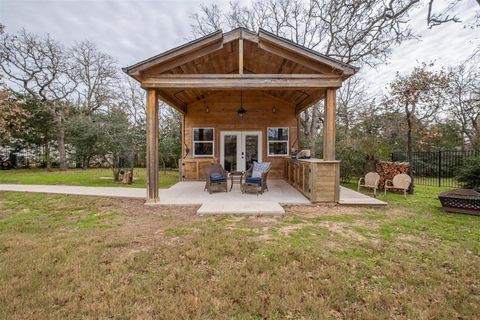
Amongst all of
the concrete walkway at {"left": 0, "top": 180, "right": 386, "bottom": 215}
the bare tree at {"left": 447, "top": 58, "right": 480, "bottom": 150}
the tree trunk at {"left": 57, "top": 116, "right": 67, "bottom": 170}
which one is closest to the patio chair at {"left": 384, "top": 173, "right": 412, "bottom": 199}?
the concrete walkway at {"left": 0, "top": 180, "right": 386, "bottom": 215}

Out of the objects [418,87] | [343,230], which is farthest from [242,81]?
[418,87]

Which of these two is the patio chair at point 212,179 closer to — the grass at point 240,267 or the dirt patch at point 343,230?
the grass at point 240,267

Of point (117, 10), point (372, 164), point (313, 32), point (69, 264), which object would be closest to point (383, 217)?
point (372, 164)

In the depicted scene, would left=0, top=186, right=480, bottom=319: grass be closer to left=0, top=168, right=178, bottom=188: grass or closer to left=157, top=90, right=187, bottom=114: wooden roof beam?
left=157, top=90, right=187, bottom=114: wooden roof beam

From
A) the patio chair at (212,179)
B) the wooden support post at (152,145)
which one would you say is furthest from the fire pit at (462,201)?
the wooden support post at (152,145)

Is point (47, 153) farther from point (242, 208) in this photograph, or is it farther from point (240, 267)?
point (240, 267)

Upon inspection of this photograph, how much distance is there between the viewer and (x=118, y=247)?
3432mm

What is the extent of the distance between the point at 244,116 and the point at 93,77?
594 inches

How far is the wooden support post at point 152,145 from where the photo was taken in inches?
233

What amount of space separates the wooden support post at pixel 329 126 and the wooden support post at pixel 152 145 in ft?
13.8

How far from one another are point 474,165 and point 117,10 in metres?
14.9

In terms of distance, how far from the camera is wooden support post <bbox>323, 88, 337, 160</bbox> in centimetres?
592

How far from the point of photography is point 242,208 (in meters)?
5.39

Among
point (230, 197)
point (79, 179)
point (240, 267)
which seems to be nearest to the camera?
point (240, 267)
